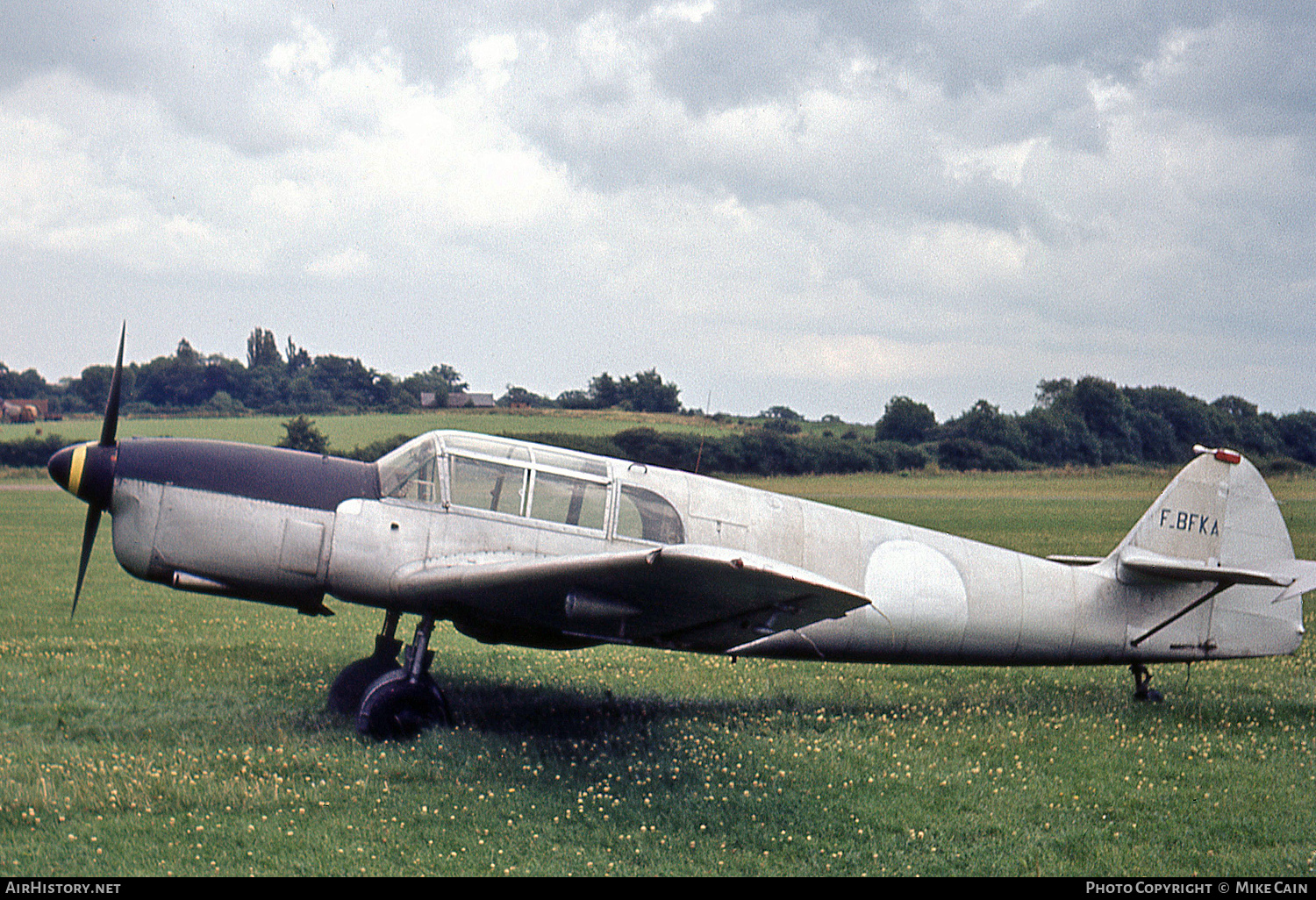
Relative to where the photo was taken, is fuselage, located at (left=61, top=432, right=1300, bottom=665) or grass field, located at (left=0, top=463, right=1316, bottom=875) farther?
fuselage, located at (left=61, top=432, right=1300, bottom=665)

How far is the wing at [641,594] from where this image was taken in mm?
4953

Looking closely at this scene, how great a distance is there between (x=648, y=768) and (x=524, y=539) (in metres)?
1.92

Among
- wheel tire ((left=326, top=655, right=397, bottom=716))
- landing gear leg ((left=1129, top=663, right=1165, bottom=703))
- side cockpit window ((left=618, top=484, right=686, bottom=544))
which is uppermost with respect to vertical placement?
side cockpit window ((left=618, top=484, right=686, bottom=544))

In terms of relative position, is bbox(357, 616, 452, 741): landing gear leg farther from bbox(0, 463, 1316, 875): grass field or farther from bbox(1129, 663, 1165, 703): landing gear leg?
bbox(1129, 663, 1165, 703): landing gear leg

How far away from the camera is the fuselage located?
21.5 ft

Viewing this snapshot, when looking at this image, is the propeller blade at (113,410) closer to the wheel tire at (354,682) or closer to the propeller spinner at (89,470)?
the propeller spinner at (89,470)

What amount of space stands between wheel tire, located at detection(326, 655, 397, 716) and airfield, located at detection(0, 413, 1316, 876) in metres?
0.21

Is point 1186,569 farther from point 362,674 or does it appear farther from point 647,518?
point 362,674

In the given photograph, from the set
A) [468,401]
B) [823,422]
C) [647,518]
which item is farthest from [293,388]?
[647,518]

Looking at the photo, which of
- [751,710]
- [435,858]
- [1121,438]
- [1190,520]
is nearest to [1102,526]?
[1121,438]

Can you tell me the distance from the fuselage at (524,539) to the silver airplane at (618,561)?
2 cm

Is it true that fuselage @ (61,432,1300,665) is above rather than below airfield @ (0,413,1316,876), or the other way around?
above

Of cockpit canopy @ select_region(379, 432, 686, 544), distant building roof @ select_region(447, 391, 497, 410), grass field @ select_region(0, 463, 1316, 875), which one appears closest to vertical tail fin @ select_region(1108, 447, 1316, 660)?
grass field @ select_region(0, 463, 1316, 875)

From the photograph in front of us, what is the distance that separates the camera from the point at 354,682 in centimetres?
751
